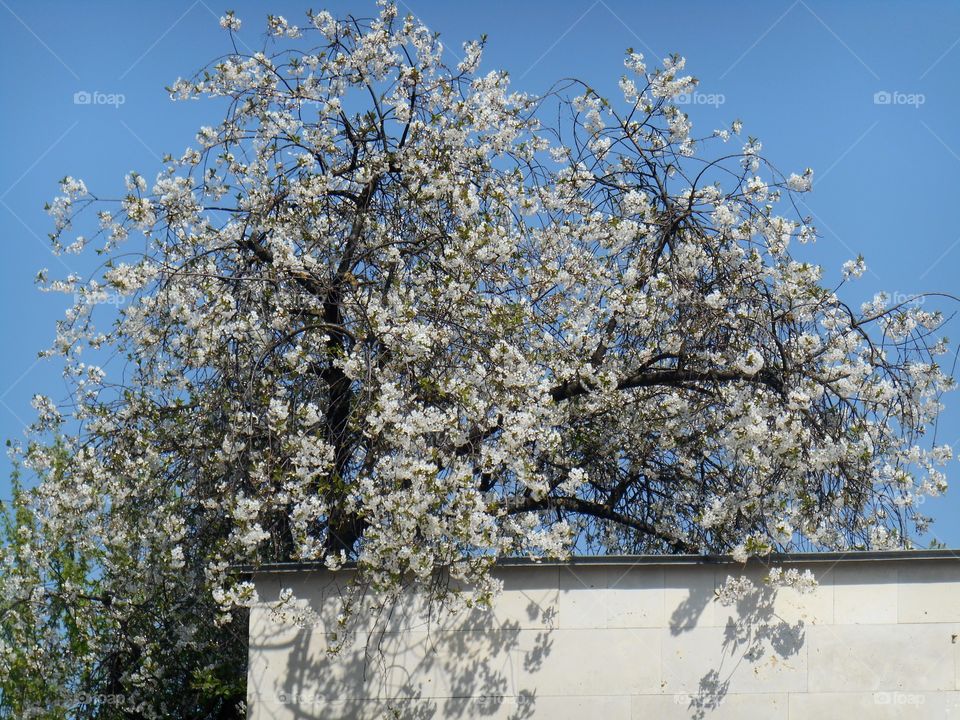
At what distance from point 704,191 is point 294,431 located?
12.5ft

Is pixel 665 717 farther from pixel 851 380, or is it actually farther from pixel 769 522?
pixel 851 380

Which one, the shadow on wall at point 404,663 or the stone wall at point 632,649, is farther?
the shadow on wall at point 404,663

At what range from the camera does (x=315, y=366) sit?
8.88 metres

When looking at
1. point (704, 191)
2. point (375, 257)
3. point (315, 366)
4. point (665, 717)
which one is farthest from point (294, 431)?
point (704, 191)
